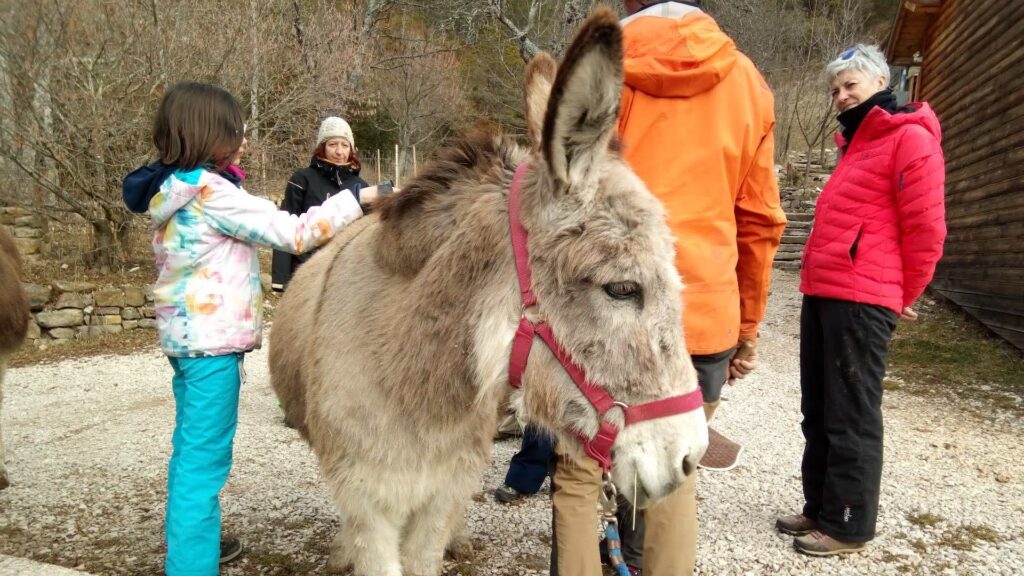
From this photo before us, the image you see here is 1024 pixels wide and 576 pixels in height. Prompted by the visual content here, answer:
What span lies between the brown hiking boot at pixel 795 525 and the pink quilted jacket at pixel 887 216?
1.44 m

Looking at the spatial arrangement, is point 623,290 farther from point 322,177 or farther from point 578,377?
point 322,177

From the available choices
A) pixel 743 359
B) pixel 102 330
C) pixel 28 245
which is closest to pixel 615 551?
pixel 743 359

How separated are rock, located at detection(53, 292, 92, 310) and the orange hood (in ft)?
30.9

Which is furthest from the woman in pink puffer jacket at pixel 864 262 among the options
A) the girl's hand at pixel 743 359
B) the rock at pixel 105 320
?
the rock at pixel 105 320

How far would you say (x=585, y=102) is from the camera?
143 centimetres

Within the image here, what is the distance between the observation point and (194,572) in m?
2.65

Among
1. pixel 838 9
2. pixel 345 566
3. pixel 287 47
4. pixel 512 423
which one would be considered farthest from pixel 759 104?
pixel 838 9

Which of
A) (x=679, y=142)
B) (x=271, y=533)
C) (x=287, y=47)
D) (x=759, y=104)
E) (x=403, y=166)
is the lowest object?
(x=271, y=533)

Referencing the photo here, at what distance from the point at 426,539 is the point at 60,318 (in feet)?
28.0

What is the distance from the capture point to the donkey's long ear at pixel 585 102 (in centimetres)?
135

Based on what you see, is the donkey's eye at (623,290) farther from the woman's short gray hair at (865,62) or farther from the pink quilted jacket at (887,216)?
the woman's short gray hair at (865,62)

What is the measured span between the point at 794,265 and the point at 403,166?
13140mm

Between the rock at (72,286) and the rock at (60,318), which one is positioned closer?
the rock at (60,318)

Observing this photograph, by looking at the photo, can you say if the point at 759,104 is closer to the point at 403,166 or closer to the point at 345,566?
the point at 345,566
